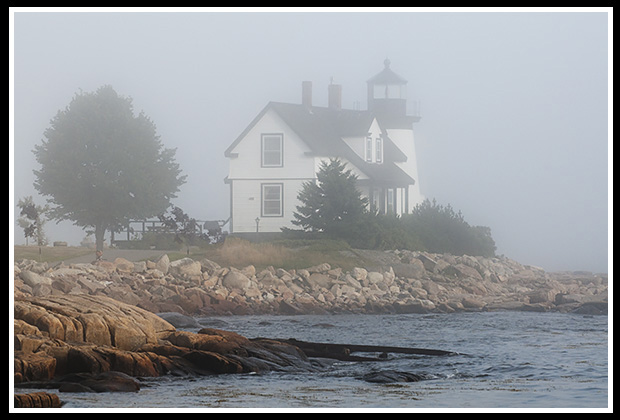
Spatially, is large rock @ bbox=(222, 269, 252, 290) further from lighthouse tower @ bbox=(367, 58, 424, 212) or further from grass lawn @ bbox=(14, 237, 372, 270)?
lighthouse tower @ bbox=(367, 58, 424, 212)

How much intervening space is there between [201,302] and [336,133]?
40.1 ft

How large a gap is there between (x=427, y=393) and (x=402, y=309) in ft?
37.1

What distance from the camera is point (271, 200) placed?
31.0 meters

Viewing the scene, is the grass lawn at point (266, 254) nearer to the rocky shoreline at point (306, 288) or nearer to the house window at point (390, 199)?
the rocky shoreline at point (306, 288)

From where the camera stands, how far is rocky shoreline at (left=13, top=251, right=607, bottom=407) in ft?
42.3

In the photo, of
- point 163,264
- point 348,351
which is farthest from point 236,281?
point 348,351

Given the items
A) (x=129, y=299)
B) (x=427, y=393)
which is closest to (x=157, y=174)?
(x=129, y=299)

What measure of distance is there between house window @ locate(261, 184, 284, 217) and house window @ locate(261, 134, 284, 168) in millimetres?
725

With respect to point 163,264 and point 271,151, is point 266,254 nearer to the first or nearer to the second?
point 163,264

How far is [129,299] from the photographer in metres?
22.5

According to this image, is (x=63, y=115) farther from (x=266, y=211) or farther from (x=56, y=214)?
(x=266, y=211)

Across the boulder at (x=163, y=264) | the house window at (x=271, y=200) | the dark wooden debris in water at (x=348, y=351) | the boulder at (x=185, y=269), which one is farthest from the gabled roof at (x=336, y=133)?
the dark wooden debris in water at (x=348, y=351)

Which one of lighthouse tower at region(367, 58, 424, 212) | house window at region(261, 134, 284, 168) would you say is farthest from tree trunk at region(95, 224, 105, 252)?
lighthouse tower at region(367, 58, 424, 212)

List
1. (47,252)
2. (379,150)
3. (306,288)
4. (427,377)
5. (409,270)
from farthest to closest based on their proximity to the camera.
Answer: (379,150) < (47,252) < (409,270) < (306,288) < (427,377)
